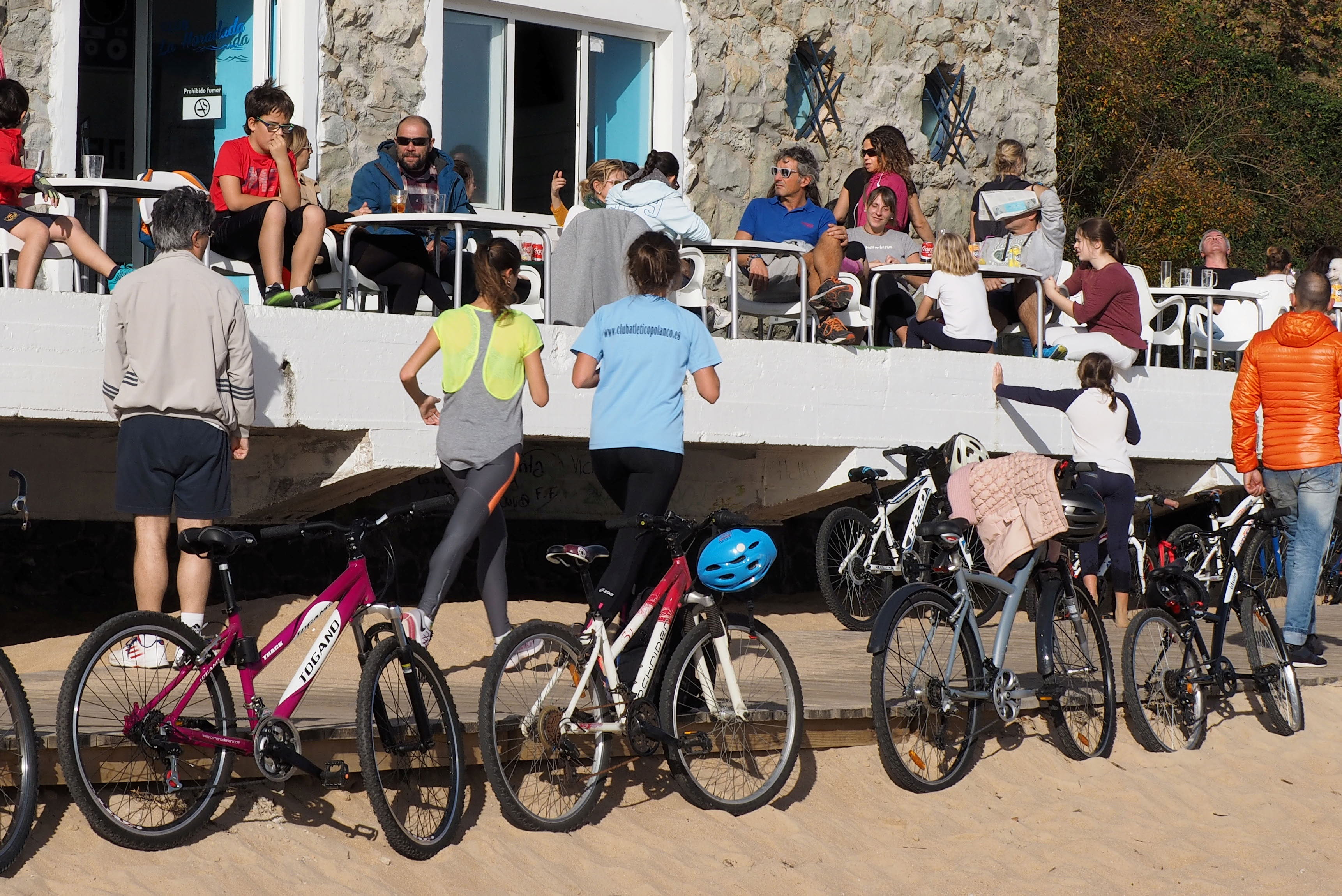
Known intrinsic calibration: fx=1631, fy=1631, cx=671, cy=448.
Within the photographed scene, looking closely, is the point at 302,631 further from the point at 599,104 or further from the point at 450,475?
the point at 599,104

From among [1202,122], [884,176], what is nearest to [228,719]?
[884,176]

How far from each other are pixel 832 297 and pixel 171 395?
14.4 ft

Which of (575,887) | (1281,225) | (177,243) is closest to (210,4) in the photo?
(177,243)

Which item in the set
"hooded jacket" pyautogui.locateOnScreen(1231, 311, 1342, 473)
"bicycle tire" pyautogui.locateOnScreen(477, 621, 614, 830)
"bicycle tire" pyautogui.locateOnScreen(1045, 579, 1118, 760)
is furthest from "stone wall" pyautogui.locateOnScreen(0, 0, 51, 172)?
"hooded jacket" pyautogui.locateOnScreen(1231, 311, 1342, 473)

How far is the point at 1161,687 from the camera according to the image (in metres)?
7.35

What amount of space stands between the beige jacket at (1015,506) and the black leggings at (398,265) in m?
3.03

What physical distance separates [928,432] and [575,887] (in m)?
5.23

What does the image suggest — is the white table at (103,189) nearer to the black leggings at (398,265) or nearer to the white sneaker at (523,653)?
the black leggings at (398,265)

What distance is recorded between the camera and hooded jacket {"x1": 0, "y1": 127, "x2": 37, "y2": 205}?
709 centimetres

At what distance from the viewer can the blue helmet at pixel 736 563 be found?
5.64 m

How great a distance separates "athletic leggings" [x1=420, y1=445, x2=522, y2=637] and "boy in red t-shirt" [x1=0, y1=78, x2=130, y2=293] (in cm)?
176

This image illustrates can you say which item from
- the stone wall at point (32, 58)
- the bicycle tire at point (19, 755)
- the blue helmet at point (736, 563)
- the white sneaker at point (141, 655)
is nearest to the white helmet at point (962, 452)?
the blue helmet at point (736, 563)

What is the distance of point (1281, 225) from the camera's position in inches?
978

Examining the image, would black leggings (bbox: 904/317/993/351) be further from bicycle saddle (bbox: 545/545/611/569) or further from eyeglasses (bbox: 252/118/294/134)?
bicycle saddle (bbox: 545/545/611/569)
